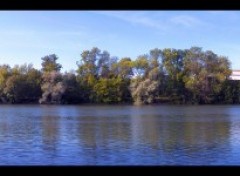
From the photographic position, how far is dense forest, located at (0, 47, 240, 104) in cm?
2172

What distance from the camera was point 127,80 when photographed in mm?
24250

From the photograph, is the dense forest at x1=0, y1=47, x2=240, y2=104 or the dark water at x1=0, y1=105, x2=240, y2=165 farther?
the dense forest at x1=0, y1=47, x2=240, y2=104

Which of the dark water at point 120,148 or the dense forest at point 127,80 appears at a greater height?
the dense forest at point 127,80

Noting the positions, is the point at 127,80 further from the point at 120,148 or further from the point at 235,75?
the point at 120,148

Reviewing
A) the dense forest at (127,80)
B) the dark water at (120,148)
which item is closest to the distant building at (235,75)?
the dense forest at (127,80)

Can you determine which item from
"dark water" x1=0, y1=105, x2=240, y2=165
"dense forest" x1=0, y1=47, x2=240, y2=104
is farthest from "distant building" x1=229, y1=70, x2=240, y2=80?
"dark water" x1=0, y1=105, x2=240, y2=165

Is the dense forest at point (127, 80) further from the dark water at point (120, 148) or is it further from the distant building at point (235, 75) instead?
the dark water at point (120, 148)

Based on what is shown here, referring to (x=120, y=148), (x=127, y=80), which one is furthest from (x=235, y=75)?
(x=120, y=148)

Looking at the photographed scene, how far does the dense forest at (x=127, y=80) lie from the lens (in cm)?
2172

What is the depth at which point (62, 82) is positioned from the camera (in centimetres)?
2200

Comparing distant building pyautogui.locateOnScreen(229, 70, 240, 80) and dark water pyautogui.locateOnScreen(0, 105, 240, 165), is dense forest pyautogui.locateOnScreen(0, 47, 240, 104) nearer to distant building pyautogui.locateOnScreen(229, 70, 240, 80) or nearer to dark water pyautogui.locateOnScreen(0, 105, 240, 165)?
distant building pyautogui.locateOnScreen(229, 70, 240, 80)
